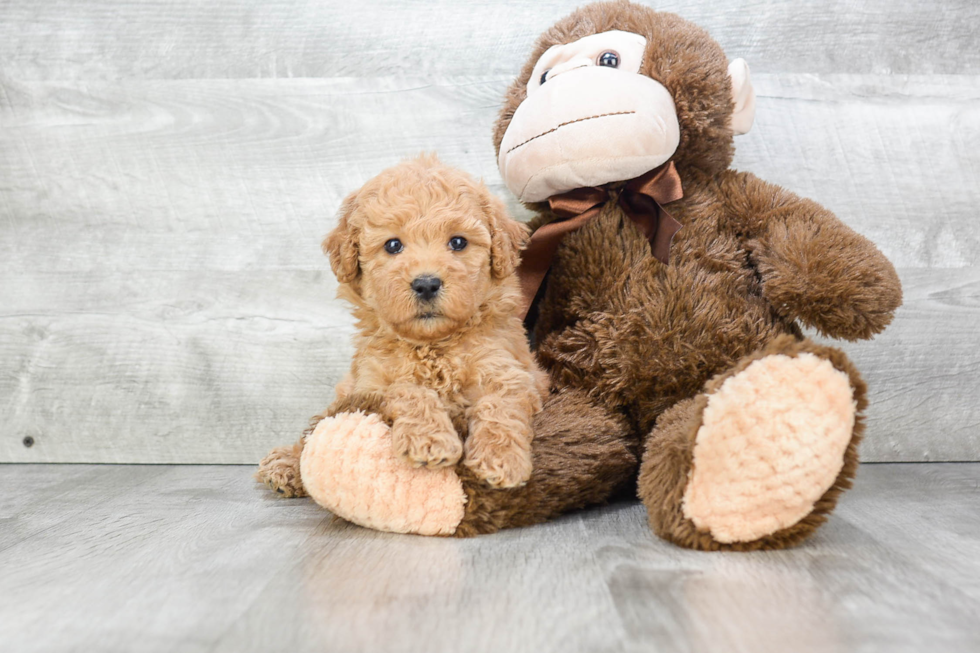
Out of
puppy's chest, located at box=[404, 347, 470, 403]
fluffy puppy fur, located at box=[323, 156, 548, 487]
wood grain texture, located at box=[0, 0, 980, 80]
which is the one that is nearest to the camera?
fluffy puppy fur, located at box=[323, 156, 548, 487]

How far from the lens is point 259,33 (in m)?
1.70

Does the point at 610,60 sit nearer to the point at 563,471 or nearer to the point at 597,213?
the point at 597,213

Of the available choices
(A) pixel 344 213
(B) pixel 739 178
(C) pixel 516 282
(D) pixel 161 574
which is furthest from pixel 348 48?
(D) pixel 161 574

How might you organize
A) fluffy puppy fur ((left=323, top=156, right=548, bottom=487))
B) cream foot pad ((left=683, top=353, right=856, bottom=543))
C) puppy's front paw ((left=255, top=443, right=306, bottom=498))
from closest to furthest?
cream foot pad ((left=683, top=353, right=856, bottom=543))
fluffy puppy fur ((left=323, top=156, right=548, bottom=487))
puppy's front paw ((left=255, top=443, right=306, bottom=498))

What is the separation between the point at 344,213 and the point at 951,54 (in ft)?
4.50

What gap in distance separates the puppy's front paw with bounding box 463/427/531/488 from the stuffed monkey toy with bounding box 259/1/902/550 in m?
0.04

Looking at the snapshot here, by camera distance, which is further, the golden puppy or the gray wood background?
the gray wood background

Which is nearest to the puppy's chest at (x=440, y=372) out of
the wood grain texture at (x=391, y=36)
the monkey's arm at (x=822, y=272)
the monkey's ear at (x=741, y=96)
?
the monkey's arm at (x=822, y=272)

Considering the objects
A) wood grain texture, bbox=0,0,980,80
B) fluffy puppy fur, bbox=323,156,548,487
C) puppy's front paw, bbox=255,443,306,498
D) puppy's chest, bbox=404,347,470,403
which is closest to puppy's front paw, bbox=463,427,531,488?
fluffy puppy fur, bbox=323,156,548,487

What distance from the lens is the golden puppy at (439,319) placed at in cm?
103

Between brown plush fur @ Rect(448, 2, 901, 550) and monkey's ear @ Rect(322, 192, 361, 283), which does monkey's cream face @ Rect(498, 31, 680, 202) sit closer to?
brown plush fur @ Rect(448, 2, 901, 550)

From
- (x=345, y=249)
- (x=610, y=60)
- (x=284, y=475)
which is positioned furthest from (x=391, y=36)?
(x=284, y=475)

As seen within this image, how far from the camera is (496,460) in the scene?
3.30ft

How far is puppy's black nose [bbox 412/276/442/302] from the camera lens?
105cm
